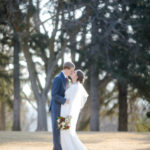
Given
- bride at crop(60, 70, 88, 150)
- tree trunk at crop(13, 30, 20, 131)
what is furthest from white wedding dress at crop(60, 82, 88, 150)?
tree trunk at crop(13, 30, 20, 131)

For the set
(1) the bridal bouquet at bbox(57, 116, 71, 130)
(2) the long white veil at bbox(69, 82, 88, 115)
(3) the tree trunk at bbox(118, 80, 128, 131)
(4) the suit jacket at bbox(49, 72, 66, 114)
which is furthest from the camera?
(3) the tree trunk at bbox(118, 80, 128, 131)

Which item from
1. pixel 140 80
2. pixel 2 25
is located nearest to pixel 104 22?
pixel 140 80

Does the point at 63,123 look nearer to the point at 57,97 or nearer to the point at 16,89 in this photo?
the point at 57,97

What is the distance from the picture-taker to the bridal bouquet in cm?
673

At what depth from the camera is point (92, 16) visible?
17.2m

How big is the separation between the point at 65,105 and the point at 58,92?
260 mm

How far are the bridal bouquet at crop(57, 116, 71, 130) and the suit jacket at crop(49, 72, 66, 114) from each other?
0.66 ft

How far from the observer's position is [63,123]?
673cm

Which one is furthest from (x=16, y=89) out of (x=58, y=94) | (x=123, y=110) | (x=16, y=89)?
(x=58, y=94)

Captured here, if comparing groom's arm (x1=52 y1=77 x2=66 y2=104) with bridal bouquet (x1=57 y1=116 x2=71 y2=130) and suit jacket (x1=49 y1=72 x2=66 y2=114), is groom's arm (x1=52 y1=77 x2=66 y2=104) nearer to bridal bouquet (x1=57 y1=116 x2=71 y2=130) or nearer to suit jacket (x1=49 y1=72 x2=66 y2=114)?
suit jacket (x1=49 y1=72 x2=66 y2=114)

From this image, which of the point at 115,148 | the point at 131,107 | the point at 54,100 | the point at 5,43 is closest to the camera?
the point at 54,100

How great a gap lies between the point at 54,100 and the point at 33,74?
1171cm

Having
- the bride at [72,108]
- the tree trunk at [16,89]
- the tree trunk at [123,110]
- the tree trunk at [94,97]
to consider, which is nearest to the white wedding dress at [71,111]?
the bride at [72,108]

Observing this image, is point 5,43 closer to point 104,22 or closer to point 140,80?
point 104,22
